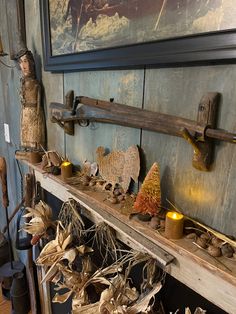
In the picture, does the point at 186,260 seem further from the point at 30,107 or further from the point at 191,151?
the point at 30,107

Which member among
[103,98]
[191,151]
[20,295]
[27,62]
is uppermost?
[27,62]

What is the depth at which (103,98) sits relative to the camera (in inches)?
31.6

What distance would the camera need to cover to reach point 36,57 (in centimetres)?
117

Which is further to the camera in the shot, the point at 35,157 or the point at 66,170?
the point at 35,157

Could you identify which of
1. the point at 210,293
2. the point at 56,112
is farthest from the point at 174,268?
the point at 56,112

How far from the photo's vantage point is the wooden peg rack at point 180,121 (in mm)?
509

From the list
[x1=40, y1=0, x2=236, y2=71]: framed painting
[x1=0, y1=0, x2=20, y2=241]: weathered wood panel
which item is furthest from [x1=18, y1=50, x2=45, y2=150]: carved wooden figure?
[x1=0, y1=0, x2=20, y2=241]: weathered wood panel

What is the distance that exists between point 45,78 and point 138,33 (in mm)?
637

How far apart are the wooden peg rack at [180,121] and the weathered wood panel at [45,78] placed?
27 cm

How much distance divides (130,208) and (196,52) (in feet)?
1.43

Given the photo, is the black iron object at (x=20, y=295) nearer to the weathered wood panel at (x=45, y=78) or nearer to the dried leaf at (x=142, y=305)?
the weathered wood panel at (x=45, y=78)


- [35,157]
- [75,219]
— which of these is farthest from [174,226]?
[35,157]

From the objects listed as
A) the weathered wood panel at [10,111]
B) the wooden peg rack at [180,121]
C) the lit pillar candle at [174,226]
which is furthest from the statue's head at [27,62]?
the lit pillar candle at [174,226]

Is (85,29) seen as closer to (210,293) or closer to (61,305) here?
(210,293)
